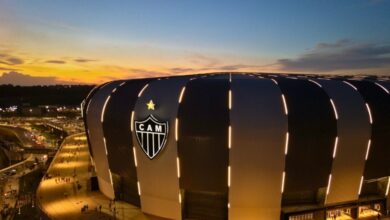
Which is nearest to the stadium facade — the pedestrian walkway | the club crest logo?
the club crest logo

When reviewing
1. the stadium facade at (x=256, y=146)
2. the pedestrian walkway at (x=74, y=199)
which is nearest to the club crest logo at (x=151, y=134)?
the stadium facade at (x=256, y=146)

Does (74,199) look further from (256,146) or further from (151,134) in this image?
(256,146)

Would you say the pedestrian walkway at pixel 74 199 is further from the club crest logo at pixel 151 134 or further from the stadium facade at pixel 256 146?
the club crest logo at pixel 151 134

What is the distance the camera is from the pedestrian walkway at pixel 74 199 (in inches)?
1325

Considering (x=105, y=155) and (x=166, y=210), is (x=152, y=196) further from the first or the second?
(x=105, y=155)

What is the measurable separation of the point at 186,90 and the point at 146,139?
18.4 feet

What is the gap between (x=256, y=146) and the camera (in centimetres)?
2869

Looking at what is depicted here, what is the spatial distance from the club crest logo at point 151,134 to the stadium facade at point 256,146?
9 centimetres

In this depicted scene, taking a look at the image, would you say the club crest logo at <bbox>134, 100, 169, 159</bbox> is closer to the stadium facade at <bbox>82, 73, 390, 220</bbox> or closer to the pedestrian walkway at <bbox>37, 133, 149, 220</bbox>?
the stadium facade at <bbox>82, 73, 390, 220</bbox>

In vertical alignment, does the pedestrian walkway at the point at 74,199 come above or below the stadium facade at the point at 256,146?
below

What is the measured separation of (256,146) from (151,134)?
361 inches

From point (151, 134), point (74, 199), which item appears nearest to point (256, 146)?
point (151, 134)

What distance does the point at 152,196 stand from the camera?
108ft

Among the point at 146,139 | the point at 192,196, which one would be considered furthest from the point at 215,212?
the point at 146,139
